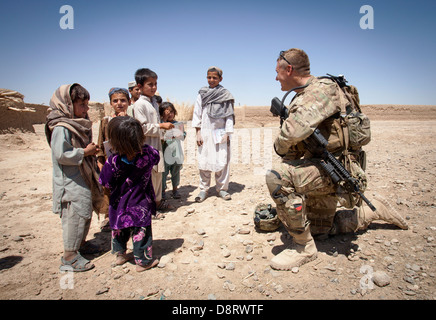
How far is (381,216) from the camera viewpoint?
280 cm

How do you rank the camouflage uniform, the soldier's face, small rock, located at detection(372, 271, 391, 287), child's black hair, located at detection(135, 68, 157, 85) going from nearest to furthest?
small rock, located at detection(372, 271, 391, 287)
the camouflage uniform
the soldier's face
child's black hair, located at detection(135, 68, 157, 85)

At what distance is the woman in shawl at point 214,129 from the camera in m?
4.27

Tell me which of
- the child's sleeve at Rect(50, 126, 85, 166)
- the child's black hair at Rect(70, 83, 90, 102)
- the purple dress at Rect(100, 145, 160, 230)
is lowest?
the purple dress at Rect(100, 145, 160, 230)

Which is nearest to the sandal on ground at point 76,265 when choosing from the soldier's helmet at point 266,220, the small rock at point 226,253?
the small rock at point 226,253

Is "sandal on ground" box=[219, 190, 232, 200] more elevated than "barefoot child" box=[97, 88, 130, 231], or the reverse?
"barefoot child" box=[97, 88, 130, 231]

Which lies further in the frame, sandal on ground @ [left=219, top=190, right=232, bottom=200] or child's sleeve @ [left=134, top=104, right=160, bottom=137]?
sandal on ground @ [left=219, top=190, right=232, bottom=200]

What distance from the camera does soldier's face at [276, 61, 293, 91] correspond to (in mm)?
2528

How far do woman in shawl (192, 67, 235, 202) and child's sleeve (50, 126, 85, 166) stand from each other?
7.37ft

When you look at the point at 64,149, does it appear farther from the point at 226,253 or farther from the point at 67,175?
the point at 226,253

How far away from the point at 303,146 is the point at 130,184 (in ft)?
5.69

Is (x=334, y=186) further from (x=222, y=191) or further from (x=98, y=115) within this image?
(x=98, y=115)

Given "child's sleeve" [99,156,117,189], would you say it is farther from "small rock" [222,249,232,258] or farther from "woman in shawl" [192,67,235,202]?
"woman in shawl" [192,67,235,202]

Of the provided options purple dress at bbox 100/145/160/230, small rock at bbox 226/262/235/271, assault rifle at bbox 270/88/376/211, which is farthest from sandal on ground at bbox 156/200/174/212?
assault rifle at bbox 270/88/376/211
